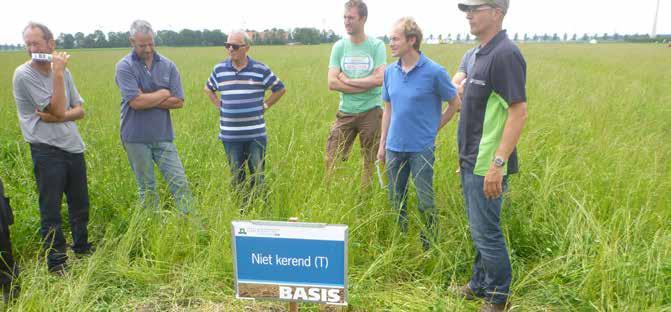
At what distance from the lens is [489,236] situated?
6.92 feet

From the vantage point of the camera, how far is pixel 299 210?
295 centimetres

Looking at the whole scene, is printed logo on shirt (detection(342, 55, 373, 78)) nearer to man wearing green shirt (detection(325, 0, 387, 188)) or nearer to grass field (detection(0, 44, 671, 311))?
man wearing green shirt (detection(325, 0, 387, 188))

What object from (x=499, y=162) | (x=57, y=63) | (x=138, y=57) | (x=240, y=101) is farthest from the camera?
(x=240, y=101)

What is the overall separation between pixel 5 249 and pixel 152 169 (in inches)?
44.0

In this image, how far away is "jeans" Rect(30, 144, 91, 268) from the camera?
8.71ft

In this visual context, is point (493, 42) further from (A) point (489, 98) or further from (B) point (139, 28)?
(B) point (139, 28)

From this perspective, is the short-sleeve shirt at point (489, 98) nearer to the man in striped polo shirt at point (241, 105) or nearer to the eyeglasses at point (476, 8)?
the eyeglasses at point (476, 8)

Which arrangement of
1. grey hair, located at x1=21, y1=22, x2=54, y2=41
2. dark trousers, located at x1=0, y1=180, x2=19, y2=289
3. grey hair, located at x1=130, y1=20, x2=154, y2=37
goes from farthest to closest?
grey hair, located at x1=130, y1=20, x2=154, y2=37 → grey hair, located at x1=21, y1=22, x2=54, y2=41 → dark trousers, located at x1=0, y1=180, x2=19, y2=289

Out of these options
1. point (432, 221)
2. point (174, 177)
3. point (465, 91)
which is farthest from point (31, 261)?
point (465, 91)

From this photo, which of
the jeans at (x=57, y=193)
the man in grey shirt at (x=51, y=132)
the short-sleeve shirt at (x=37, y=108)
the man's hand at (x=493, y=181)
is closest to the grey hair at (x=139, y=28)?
the man in grey shirt at (x=51, y=132)

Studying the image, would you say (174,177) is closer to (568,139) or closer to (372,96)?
(372,96)

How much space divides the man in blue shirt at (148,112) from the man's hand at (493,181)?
2052mm

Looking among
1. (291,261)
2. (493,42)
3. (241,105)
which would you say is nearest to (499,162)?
(493,42)

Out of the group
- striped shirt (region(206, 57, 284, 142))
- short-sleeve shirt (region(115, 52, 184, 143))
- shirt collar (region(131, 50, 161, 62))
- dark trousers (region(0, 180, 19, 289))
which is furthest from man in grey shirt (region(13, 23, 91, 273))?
striped shirt (region(206, 57, 284, 142))
